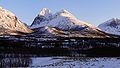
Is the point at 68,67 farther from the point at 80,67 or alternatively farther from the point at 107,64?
the point at 107,64

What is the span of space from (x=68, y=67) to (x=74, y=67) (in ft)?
4.33

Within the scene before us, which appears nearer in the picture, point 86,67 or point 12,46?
point 86,67

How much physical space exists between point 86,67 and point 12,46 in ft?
369

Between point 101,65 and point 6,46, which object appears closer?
point 101,65

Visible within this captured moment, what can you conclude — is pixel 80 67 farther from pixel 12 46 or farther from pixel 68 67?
pixel 12 46

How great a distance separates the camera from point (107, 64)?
4419 cm

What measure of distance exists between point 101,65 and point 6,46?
11348cm

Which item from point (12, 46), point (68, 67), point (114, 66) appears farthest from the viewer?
point (12, 46)

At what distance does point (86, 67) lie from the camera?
142ft

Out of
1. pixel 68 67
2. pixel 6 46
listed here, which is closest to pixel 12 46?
pixel 6 46

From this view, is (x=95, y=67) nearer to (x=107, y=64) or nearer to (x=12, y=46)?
(x=107, y=64)

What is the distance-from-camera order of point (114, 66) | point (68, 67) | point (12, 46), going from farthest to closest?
point (12, 46) → point (68, 67) → point (114, 66)

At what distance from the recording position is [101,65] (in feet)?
144

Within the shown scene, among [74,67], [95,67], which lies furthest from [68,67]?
[95,67]
